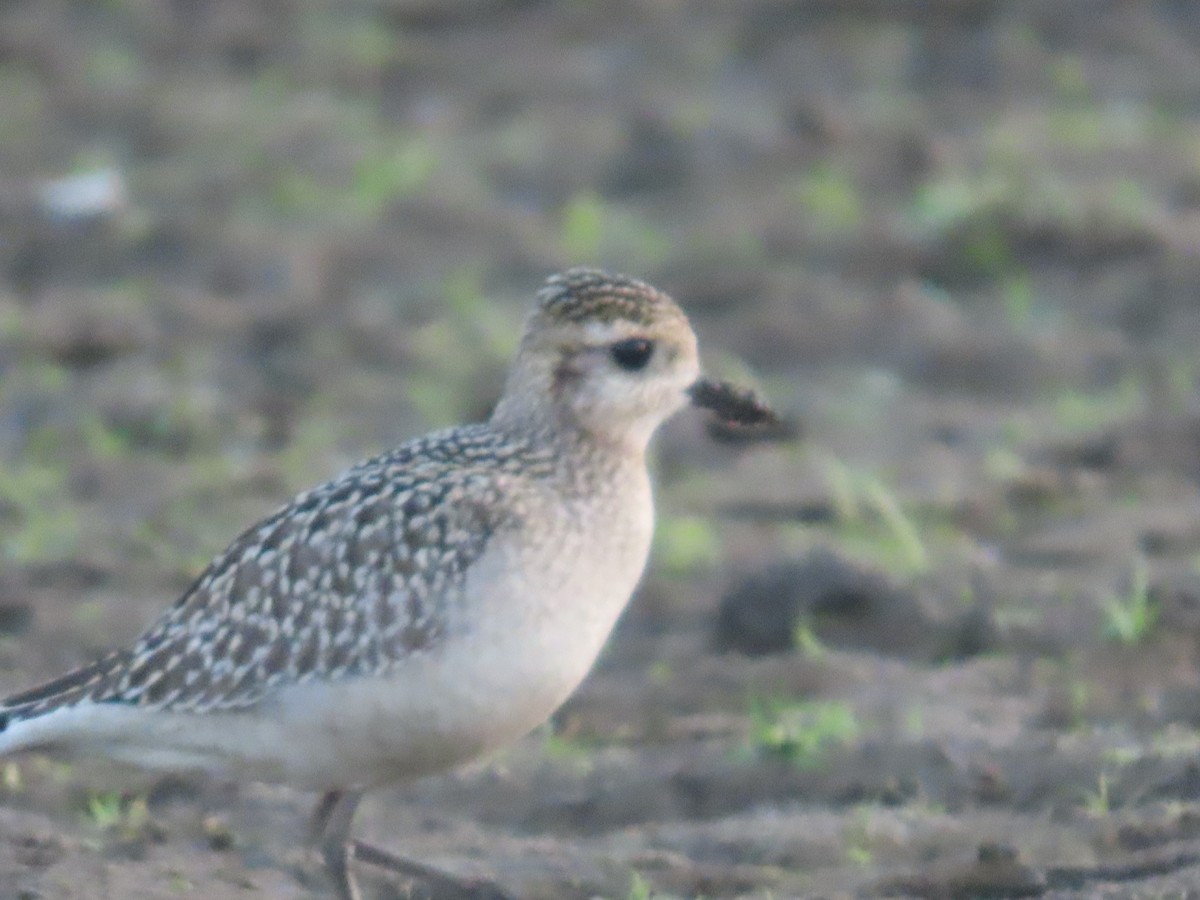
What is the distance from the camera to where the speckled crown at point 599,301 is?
662 centimetres

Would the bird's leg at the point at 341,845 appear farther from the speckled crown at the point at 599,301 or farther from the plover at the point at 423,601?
the speckled crown at the point at 599,301

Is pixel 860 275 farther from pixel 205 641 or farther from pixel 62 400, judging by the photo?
pixel 205 641

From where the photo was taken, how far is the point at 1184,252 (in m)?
12.3

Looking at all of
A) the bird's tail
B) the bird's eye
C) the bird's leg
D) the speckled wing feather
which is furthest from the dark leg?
the bird's eye

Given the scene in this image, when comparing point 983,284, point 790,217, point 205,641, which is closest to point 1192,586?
point 205,641

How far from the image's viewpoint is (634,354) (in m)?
6.64

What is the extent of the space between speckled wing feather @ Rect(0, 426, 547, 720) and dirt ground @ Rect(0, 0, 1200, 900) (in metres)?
0.47

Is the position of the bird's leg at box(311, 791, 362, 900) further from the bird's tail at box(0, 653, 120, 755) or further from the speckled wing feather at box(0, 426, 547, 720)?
the bird's tail at box(0, 653, 120, 755)

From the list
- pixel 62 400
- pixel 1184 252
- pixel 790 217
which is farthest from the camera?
pixel 790 217

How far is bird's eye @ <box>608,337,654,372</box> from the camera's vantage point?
6.63 metres

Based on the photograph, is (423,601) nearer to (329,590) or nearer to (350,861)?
(329,590)

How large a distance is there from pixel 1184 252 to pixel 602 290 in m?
6.24

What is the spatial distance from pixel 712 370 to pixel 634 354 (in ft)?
14.3

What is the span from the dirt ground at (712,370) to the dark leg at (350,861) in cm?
17
